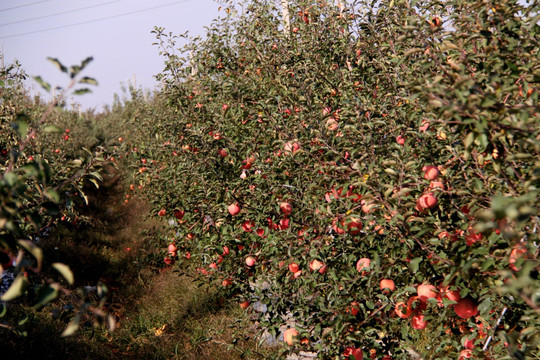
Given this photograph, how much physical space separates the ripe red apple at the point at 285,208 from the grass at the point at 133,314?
2.93 feet

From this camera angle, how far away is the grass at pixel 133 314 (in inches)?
190

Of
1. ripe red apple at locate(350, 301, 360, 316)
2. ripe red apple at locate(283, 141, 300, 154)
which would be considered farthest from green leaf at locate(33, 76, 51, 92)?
ripe red apple at locate(350, 301, 360, 316)

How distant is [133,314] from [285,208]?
12.7ft

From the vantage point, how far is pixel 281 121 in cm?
324

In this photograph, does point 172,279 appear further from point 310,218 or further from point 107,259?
point 310,218

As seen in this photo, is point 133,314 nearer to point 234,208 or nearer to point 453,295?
point 234,208

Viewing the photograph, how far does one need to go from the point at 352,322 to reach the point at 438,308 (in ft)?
1.59

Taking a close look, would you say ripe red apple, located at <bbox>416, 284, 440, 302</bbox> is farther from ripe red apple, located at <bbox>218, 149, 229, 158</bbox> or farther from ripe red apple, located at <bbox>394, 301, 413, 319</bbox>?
ripe red apple, located at <bbox>218, 149, 229, 158</bbox>

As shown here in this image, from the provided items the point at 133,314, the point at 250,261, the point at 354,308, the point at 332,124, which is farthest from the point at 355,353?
the point at 133,314

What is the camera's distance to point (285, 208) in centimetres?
310

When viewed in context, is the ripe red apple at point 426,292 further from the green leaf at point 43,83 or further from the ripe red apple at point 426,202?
the green leaf at point 43,83

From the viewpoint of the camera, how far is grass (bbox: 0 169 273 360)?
4.83 meters

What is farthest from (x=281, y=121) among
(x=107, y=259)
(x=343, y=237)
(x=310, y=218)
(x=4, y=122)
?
(x=107, y=259)

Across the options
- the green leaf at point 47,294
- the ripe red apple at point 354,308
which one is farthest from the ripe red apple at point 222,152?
the green leaf at point 47,294
